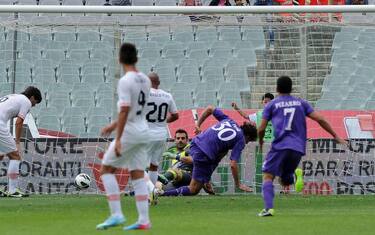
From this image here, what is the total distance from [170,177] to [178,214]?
5.89 m

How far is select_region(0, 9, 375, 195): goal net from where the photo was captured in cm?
2102

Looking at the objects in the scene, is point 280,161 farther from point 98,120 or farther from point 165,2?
point 165,2

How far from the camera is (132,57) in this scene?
1086 centimetres

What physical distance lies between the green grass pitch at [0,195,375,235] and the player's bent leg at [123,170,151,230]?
0.14 meters

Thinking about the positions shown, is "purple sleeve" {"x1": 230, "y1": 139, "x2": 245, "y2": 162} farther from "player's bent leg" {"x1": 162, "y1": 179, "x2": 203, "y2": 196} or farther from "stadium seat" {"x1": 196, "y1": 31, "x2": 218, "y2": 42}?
"stadium seat" {"x1": 196, "y1": 31, "x2": 218, "y2": 42}

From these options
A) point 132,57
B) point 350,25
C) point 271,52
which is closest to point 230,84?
point 271,52

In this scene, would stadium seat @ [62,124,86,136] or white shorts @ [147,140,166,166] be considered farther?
stadium seat @ [62,124,86,136]

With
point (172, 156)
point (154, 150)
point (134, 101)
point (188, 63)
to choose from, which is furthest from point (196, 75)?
point (134, 101)

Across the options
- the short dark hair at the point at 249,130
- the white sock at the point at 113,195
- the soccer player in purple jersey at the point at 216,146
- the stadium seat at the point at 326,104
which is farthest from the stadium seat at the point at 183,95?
the white sock at the point at 113,195

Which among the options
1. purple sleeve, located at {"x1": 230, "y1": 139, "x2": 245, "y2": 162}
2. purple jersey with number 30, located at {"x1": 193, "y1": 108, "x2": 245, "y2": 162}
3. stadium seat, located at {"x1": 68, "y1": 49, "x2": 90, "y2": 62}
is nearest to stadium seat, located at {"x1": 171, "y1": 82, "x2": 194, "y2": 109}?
stadium seat, located at {"x1": 68, "y1": 49, "x2": 90, "y2": 62}

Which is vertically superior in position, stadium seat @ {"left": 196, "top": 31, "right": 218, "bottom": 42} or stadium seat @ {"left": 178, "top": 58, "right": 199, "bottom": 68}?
stadium seat @ {"left": 196, "top": 31, "right": 218, "bottom": 42}

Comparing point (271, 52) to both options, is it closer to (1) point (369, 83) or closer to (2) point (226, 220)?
(1) point (369, 83)

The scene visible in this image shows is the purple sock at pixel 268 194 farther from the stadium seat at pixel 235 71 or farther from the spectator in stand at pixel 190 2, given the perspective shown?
the spectator in stand at pixel 190 2

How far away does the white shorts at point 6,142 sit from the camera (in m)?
18.6
